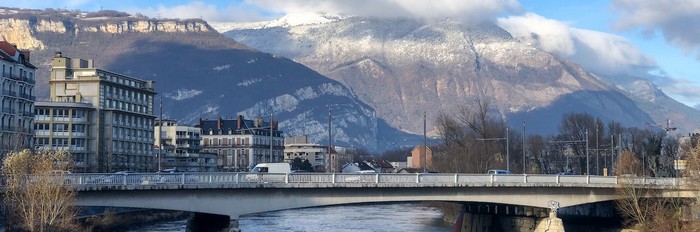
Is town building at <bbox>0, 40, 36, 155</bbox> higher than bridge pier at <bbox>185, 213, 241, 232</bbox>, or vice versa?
town building at <bbox>0, 40, 36, 155</bbox>

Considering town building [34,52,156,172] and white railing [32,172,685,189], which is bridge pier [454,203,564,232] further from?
town building [34,52,156,172]

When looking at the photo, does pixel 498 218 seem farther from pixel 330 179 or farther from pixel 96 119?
pixel 96 119

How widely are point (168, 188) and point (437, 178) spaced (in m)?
21.8

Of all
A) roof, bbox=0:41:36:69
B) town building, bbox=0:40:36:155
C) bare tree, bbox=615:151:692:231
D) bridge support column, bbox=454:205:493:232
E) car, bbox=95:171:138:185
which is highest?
roof, bbox=0:41:36:69

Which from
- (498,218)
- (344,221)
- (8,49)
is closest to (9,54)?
(8,49)

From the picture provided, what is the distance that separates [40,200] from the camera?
65.2 meters

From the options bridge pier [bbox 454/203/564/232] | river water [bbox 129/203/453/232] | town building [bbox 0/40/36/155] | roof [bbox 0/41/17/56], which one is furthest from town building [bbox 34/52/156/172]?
bridge pier [bbox 454/203/564/232]

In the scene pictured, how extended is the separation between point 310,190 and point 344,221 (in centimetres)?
5165

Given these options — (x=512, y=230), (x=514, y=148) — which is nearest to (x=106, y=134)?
(x=514, y=148)

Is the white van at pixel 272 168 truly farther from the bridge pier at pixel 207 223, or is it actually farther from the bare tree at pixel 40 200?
the bare tree at pixel 40 200

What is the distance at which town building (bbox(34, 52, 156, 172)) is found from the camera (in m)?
145

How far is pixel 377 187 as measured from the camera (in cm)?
7588

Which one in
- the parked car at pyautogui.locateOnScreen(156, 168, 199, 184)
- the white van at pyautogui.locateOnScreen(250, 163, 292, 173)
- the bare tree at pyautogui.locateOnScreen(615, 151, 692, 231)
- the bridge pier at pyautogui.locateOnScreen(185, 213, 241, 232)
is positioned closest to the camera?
the parked car at pyautogui.locateOnScreen(156, 168, 199, 184)

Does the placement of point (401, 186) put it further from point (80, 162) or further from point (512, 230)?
point (80, 162)
